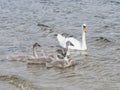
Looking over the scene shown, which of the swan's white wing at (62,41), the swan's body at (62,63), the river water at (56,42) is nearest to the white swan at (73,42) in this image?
the swan's white wing at (62,41)

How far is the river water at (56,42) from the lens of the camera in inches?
501

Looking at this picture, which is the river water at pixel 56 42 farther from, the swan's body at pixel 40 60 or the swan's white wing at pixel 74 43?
the swan's white wing at pixel 74 43

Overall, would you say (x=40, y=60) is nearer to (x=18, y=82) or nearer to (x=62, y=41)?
(x=18, y=82)

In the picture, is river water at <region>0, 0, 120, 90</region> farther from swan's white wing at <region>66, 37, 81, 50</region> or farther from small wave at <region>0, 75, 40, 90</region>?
swan's white wing at <region>66, 37, 81, 50</region>

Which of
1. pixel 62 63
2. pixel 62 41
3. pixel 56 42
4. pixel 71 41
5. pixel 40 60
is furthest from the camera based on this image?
pixel 56 42

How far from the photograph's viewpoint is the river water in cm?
1273

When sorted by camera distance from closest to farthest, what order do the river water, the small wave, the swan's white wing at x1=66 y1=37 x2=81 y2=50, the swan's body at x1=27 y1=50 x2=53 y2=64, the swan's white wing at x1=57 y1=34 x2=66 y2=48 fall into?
the small wave < the river water < the swan's body at x1=27 y1=50 x2=53 y2=64 < the swan's white wing at x1=66 y1=37 x2=81 y2=50 < the swan's white wing at x1=57 y1=34 x2=66 y2=48

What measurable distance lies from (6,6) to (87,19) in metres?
7.06

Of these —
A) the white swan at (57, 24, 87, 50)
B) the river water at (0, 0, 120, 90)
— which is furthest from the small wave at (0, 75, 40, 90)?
the white swan at (57, 24, 87, 50)

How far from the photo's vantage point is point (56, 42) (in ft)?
60.2

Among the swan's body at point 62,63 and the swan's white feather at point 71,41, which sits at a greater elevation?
the swan's white feather at point 71,41

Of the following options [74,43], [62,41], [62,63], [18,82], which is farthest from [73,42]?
[18,82]

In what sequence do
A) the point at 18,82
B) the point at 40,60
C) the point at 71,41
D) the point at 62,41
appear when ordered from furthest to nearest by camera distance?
the point at 62,41 → the point at 71,41 → the point at 40,60 → the point at 18,82

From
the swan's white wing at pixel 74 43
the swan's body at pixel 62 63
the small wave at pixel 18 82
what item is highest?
the swan's white wing at pixel 74 43
